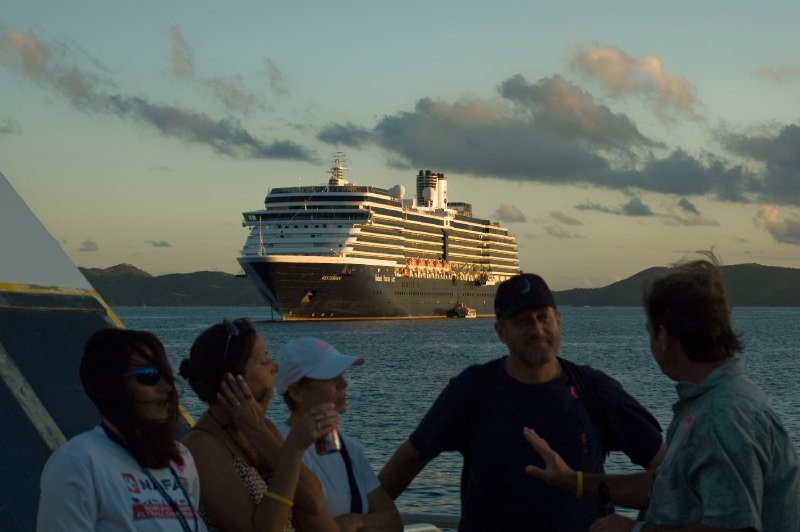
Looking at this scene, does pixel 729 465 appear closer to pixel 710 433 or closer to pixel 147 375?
pixel 710 433

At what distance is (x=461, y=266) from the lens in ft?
303

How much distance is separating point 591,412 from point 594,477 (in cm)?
38

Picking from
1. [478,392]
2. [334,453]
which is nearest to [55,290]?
[334,453]

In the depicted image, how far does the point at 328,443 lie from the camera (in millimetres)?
2906

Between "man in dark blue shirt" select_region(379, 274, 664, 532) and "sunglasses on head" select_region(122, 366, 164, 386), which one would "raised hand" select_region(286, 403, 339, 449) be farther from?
"man in dark blue shirt" select_region(379, 274, 664, 532)

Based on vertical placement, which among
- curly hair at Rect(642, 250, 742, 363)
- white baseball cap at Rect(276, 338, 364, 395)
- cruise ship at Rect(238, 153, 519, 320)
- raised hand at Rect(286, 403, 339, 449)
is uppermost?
cruise ship at Rect(238, 153, 519, 320)

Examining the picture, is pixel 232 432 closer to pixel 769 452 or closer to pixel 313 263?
pixel 769 452

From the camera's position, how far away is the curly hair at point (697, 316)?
2.35 metres

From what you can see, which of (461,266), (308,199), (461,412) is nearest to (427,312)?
(461,266)

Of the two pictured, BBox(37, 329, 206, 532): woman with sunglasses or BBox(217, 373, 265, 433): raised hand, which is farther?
BBox(217, 373, 265, 433): raised hand

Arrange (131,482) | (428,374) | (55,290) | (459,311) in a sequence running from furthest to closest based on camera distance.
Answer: (459,311), (428,374), (55,290), (131,482)

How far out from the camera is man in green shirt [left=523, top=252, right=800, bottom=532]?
7.14 feet

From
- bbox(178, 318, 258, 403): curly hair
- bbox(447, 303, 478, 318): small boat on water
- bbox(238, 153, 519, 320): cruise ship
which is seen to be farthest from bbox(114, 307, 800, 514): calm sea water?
bbox(447, 303, 478, 318): small boat on water

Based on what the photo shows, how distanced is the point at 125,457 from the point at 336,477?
0.88 metres
